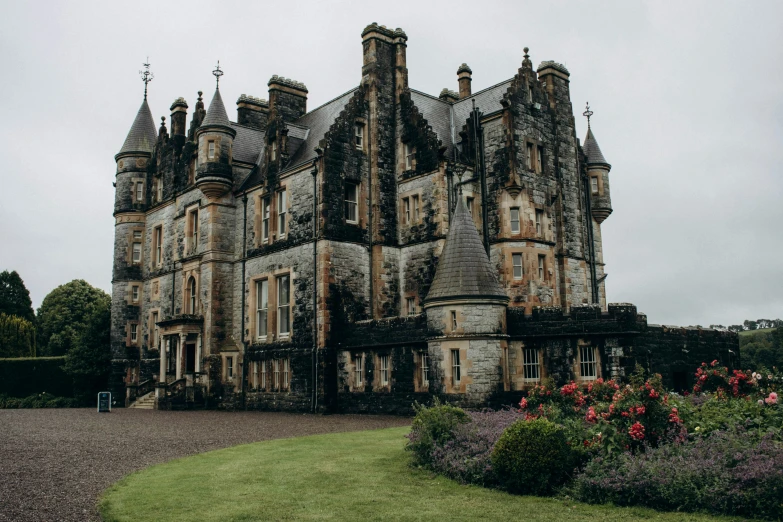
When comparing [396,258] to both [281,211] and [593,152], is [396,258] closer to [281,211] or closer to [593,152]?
[281,211]

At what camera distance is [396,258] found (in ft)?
101

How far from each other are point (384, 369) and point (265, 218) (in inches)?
408

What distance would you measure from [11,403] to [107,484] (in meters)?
30.9

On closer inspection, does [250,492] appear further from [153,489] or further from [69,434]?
[69,434]

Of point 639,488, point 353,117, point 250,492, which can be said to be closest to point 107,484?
point 250,492

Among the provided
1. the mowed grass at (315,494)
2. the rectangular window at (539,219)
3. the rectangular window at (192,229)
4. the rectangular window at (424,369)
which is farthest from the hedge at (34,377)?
the mowed grass at (315,494)

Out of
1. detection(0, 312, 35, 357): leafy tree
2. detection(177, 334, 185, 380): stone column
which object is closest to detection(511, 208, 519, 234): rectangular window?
detection(177, 334, 185, 380): stone column

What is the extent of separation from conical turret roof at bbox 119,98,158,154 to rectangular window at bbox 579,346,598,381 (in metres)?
31.1

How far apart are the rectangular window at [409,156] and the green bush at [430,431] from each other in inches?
723

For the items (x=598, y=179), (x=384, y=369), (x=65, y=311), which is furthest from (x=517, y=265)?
(x=65, y=311)

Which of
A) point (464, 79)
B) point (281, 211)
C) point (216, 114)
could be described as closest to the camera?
point (281, 211)

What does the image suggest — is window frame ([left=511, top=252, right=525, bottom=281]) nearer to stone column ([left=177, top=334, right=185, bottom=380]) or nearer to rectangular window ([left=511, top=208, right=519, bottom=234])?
rectangular window ([left=511, top=208, right=519, bottom=234])

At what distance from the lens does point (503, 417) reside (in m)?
15.1

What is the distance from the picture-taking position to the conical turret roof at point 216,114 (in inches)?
1342
